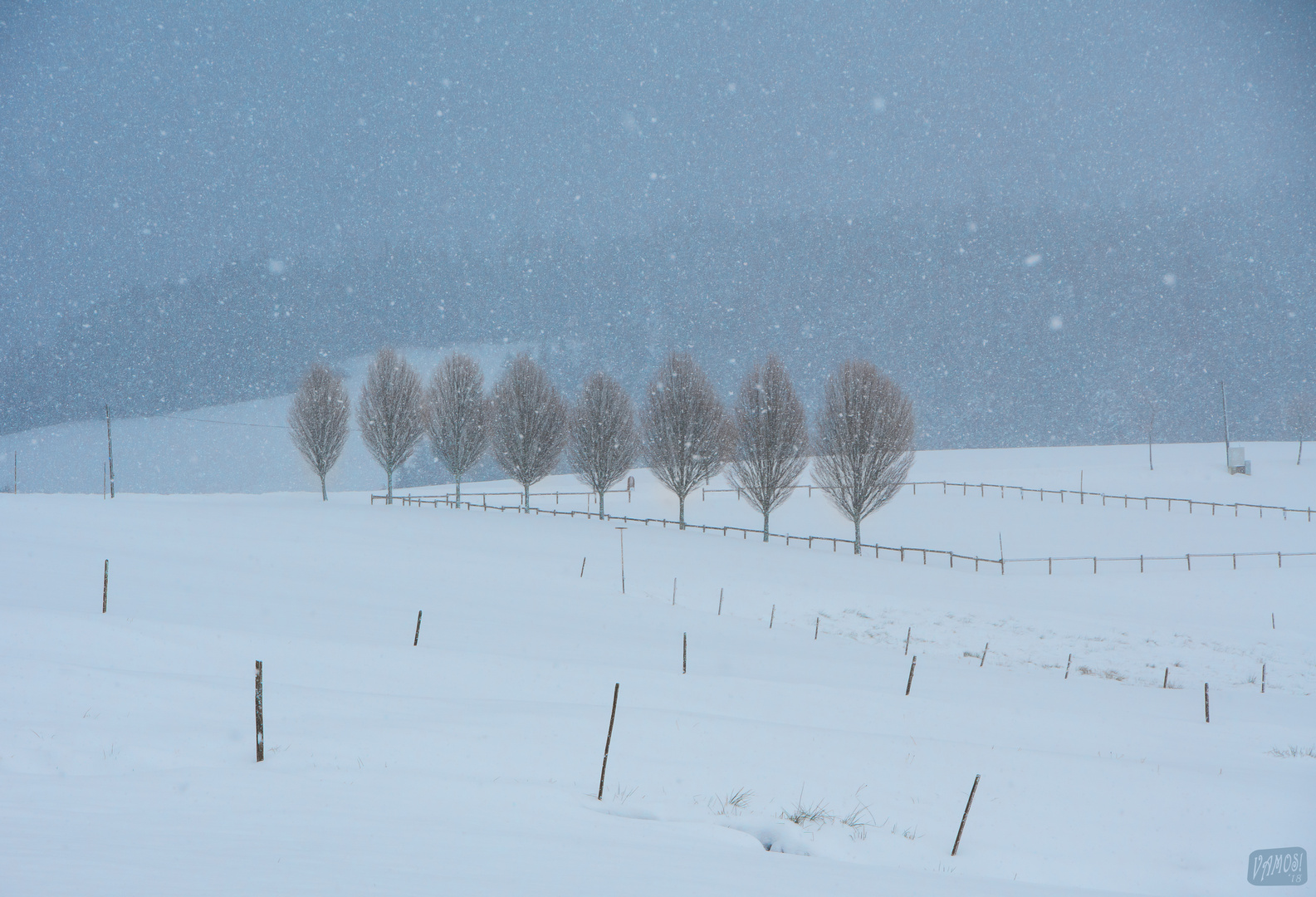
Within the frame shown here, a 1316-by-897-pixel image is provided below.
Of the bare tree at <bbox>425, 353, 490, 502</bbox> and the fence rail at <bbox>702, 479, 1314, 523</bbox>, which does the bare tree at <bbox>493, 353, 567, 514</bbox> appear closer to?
the bare tree at <bbox>425, 353, 490, 502</bbox>

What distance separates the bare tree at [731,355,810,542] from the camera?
44156mm

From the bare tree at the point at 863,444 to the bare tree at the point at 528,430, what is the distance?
20.6 meters

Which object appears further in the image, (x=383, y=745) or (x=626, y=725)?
(x=626, y=725)

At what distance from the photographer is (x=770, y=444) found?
44469mm

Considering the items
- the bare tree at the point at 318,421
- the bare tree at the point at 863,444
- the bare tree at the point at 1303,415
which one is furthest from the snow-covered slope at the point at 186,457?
the bare tree at the point at 1303,415

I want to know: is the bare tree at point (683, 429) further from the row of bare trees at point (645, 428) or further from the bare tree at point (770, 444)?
the bare tree at point (770, 444)

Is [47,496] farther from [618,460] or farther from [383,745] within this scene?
[383,745]

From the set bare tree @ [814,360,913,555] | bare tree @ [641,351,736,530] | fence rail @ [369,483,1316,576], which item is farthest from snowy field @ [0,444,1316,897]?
bare tree @ [641,351,736,530]

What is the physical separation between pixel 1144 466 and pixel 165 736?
73.5 metres

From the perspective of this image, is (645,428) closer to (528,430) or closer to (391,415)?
(528,430)

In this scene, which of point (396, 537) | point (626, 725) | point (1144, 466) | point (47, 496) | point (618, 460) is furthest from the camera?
point (1144, 466)

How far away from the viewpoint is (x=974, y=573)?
3528 centimetres

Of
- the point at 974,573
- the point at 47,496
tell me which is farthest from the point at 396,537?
the point at 974,573

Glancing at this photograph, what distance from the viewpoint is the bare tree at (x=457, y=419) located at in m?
57.1
